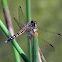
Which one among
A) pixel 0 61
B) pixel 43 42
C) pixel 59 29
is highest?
pixel 43 42

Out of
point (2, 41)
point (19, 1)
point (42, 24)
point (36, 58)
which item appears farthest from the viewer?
point (42, 24)

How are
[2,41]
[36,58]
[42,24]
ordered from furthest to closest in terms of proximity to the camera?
[42,24] → [2,41] → [36,58]

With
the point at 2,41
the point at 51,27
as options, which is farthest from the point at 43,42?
the point at 51,27

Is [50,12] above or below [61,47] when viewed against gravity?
above

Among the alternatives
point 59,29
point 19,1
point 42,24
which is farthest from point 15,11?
point 59,29

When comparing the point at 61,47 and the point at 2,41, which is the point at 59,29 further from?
the point at 2,41

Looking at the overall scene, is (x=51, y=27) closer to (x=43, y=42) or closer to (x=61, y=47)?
(x=61, y=47)

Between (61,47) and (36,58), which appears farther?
(61,47)

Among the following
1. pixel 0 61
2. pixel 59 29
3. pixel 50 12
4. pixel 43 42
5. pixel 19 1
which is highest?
pixel 43 42

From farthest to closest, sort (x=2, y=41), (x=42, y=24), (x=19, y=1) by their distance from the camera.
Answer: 1. (x=42, y=24)
2. (x=19, y=1)
3. (x=2, y=41)
